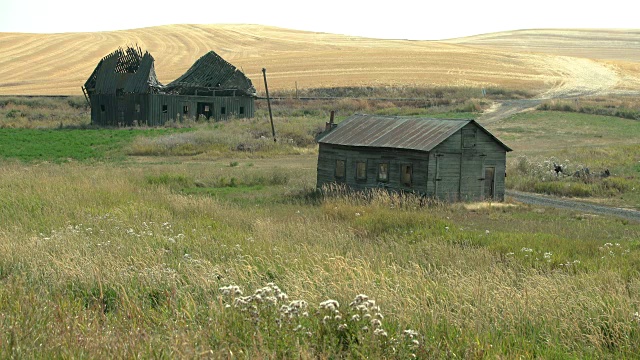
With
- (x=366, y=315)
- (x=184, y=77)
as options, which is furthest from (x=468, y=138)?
(x=184, y=77)

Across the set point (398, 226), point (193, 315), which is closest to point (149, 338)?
point (193, 315)

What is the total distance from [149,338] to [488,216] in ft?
55.7

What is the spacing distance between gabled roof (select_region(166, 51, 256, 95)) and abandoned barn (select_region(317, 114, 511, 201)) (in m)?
32.5

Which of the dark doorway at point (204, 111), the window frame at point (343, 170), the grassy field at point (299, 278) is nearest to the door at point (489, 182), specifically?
the grassy field at point (299, 278)

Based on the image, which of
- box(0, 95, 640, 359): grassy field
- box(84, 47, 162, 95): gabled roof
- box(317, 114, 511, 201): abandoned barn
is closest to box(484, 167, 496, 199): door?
box(317, 114, 511, 201): abandoned barn

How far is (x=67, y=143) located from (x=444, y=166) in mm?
25977

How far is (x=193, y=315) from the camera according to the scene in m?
8.02

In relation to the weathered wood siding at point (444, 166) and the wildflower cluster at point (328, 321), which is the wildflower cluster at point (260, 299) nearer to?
the wildflower cluster at point (328, 321)

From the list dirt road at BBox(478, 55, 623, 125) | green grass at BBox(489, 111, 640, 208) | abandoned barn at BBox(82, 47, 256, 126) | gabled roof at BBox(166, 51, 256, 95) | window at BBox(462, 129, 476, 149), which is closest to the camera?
window at BBox(462, 129, 476, 149)

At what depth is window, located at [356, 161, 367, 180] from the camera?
87.7 feet

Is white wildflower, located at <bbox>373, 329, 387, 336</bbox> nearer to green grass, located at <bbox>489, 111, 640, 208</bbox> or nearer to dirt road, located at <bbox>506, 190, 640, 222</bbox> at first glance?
dirt road, located at <bbox>506, 190, 640, 222</bbox>

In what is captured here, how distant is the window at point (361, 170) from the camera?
2672 centimetres

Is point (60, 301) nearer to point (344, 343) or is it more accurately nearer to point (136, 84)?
point (344, 343)

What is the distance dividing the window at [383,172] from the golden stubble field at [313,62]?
2101 inches
